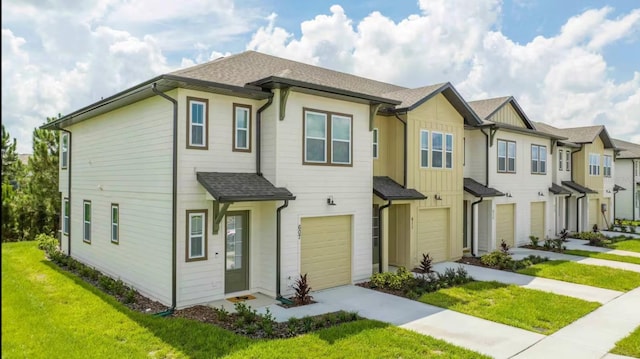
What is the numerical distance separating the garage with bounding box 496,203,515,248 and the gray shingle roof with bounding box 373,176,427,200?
6.88 meters

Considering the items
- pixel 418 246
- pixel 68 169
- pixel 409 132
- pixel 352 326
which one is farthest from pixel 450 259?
pixel 68 169

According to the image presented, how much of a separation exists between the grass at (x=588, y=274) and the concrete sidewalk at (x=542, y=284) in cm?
50

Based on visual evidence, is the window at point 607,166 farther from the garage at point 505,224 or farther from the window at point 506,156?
the garage at point 505,224

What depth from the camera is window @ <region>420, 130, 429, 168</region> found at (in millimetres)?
14680

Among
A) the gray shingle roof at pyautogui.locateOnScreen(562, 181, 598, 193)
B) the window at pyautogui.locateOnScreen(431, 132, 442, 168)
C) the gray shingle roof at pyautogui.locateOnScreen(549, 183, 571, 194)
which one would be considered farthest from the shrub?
the gray shingle roof at pyautogui.locateOnScreen(562, 181, 598, 193)

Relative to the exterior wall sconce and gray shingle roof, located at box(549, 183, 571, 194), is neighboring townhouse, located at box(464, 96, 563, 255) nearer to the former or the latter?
gray shingle roof, located at box(549, 183, 571, 194)

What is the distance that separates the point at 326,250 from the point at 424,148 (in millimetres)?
5449

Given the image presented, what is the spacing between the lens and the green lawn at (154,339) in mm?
7195

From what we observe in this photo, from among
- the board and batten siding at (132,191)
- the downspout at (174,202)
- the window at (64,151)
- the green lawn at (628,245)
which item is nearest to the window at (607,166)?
the green lawn at (628,245)

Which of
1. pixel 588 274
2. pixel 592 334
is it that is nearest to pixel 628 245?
pixel 588 274

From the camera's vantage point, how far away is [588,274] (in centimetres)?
1398

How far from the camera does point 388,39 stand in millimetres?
16688

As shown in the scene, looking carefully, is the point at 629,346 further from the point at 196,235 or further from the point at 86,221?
the point at 86,221

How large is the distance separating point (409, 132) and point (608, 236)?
17.2 meters
